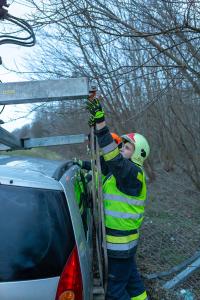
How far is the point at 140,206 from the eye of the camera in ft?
12.9

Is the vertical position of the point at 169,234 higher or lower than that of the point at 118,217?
lower

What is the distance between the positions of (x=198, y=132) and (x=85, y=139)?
747cm

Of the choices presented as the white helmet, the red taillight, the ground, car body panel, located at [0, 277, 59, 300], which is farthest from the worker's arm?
the ground

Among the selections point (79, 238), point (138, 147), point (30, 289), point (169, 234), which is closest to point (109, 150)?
point (138, 147)

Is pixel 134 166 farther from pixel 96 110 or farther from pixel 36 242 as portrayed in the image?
pixel 36 242

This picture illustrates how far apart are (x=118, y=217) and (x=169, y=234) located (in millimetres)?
3594

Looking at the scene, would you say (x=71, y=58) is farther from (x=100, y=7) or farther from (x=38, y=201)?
(x=38, y=201)

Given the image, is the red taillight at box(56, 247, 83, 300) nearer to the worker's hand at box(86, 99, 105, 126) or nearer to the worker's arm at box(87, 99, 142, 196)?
the worker's arm at box(87, 99, 142, 196)

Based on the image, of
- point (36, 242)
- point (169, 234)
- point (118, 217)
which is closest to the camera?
point (36, 242)

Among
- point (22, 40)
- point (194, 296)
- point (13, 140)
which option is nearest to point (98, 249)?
point (13, 140)

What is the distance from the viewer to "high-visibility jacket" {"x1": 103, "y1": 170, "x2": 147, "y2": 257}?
12.6 feet

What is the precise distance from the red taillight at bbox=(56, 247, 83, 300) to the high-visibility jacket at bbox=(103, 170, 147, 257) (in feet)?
4.07

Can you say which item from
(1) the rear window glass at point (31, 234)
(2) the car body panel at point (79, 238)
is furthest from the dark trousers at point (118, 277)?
(1) the rear window glass at point (31, 234)

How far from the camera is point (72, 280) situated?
8.35 feet
